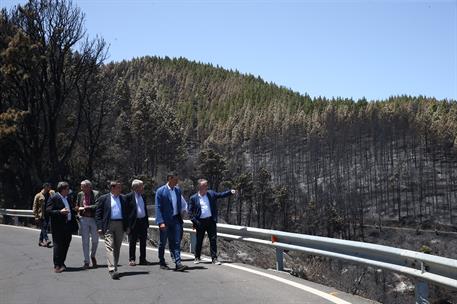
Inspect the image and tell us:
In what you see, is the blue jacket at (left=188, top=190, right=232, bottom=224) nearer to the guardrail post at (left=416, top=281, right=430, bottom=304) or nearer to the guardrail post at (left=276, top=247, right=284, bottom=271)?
the guardrail post at (left=276, top=247, right=284, bottom=271)

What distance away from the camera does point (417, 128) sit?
513 feet

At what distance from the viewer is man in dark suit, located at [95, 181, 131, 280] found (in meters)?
10.1

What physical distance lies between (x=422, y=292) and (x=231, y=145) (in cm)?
17173

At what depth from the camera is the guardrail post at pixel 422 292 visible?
6638 millimetres

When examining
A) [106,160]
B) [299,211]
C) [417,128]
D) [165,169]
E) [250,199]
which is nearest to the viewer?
[106,160]

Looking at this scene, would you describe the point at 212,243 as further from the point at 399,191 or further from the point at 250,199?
the point at 399,191

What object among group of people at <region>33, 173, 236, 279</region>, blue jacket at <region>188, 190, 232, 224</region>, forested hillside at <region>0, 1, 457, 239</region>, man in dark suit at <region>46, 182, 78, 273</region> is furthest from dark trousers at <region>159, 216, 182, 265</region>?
forested hillside at <region>0, 1, 457, 239</region>

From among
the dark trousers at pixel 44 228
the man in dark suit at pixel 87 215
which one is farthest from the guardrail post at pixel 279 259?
the dark trousers at pixel 44 228

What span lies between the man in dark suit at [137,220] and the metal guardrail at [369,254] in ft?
6.01

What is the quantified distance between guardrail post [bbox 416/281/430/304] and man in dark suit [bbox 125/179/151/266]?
6.25 meters

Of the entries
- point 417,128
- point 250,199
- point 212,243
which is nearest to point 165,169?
point 250,199

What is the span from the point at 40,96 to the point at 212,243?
24278 millimetres

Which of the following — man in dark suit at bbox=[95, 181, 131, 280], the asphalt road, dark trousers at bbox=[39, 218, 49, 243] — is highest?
man in dark suit at bbox=[95, 181, 131, 280]

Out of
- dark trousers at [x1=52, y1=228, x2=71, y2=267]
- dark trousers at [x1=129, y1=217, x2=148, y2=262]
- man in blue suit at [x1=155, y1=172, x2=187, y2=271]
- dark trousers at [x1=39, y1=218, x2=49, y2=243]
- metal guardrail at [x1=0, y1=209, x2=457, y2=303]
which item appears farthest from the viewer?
dark trousers at [x1=39, y1=218, x2=49, y2=243]
